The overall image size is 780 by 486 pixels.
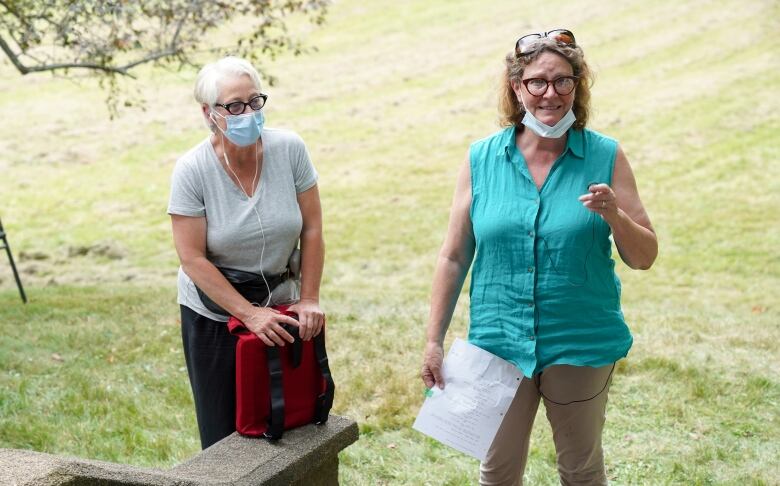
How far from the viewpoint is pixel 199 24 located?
986 cm

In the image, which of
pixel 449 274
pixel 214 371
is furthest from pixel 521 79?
pixel 214 371

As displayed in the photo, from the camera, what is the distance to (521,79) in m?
3.21

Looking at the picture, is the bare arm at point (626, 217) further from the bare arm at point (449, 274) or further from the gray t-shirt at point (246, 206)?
the gray t-shirt at point (246, 206)

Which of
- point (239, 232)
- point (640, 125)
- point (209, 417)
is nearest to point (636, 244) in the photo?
point (239, 232)

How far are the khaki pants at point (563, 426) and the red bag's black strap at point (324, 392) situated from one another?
619 mm

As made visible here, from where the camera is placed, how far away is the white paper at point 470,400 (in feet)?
10.8

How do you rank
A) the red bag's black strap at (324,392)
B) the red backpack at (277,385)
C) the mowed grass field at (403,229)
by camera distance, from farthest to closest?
the mowed grass field at (403,229)
the red bag's black strap at (324,392)
the red backpack at (277,385)

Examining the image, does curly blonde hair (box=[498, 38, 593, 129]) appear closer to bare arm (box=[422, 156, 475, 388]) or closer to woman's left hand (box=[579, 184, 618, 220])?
bare arm (box=[422, 156, 475, 388])

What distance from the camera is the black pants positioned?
3496 mm

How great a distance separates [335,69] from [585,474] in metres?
21.9

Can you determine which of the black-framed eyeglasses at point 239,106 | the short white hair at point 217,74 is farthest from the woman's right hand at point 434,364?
the short white hair at point 217,74

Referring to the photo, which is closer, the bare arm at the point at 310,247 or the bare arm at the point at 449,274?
the bare arm at the point at 449,274

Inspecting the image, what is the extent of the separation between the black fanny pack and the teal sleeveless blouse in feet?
2.74

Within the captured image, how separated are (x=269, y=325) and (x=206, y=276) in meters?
0.30
